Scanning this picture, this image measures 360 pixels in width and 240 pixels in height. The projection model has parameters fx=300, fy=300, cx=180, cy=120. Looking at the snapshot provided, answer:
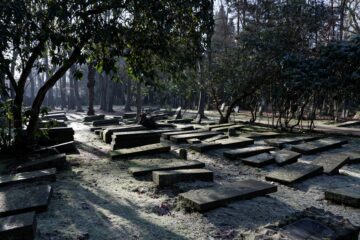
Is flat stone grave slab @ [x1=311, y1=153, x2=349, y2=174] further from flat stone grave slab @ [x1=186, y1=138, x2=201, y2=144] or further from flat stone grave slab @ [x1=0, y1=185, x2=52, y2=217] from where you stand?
flat stone grave slab @ [x1=0, y1=185, x2=52, y2=217]

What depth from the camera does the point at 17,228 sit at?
2986 mm

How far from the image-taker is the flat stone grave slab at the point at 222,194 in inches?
163

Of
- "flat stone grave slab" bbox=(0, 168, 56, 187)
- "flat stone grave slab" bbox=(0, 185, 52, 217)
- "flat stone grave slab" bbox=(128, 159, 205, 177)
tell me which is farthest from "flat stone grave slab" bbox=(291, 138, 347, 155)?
"flat stone grave slab" bbox=(0, 185, 52, 217)

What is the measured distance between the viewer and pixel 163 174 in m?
5.29

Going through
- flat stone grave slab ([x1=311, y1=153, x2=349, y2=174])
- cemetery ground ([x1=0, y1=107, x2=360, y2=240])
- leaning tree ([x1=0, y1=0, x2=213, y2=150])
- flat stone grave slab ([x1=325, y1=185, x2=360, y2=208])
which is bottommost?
cemetery ground ([x1=0, y1=107, x2=360, y2=240])

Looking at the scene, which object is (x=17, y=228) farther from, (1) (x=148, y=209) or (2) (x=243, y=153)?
(2) (x=243, y=153)

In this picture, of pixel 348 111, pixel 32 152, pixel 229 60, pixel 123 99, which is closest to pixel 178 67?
pixel 32 152

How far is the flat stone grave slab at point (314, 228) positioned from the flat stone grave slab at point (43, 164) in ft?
15.7

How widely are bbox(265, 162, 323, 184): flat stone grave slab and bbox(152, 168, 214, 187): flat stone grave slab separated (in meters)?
1.30

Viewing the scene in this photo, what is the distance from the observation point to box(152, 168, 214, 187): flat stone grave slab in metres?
5.29

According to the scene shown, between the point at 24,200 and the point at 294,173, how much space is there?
15.9ft

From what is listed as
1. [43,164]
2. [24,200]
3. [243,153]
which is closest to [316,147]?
[243,153]

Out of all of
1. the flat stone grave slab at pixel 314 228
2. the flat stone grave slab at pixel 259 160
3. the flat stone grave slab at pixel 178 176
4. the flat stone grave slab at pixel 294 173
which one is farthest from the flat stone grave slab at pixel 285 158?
the flat stone grave slab at pixel 314 228

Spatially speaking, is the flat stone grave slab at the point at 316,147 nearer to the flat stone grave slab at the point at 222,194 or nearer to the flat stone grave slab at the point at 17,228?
the flat stone grave slab at the point at 222,194
